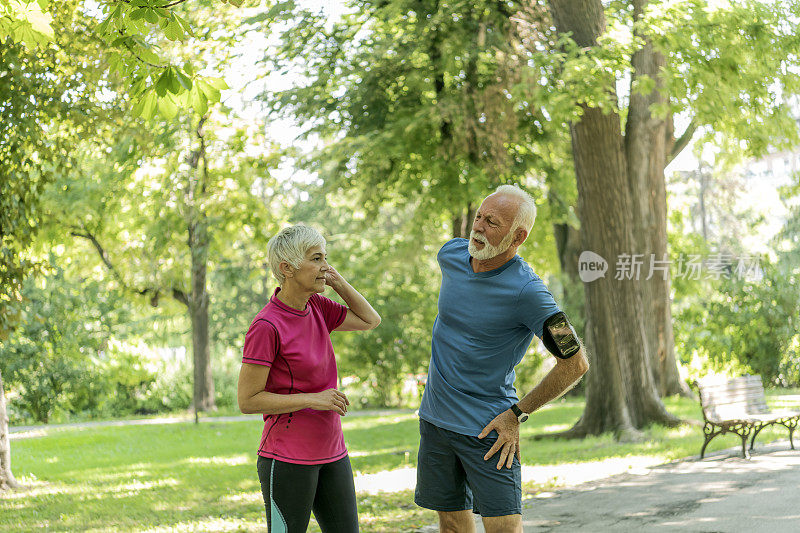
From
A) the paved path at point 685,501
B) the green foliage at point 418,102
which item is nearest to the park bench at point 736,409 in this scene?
the paved path at point 685,501

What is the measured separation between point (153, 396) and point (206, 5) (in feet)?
41.0

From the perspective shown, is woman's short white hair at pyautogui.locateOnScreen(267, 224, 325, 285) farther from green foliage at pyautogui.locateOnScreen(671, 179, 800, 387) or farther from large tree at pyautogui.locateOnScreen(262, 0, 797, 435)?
green foliage at pyautogui.locateOnScreen(671, 179, 800, 387)

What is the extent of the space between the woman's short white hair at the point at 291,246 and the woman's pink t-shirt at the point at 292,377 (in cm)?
17

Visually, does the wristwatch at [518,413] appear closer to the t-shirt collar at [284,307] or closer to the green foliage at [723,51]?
the t-shirt collar at [284,307]

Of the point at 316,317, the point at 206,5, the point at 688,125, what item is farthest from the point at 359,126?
the point at 316,317

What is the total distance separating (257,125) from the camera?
58.4ft

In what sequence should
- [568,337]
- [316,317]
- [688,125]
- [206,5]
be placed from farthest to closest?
[688,125] < [206,5] < [316,317] < [568,337]

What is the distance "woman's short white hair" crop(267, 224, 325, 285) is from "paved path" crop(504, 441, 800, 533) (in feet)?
13.8

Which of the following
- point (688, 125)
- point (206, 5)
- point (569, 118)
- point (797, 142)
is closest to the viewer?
point (569, 118)

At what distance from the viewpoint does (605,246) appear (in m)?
12.9

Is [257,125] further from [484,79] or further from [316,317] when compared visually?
[316,317]

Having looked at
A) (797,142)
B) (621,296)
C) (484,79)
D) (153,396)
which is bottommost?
(153,396)

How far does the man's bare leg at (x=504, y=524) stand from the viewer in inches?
153

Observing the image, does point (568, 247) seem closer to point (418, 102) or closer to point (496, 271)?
point (418, 102)
